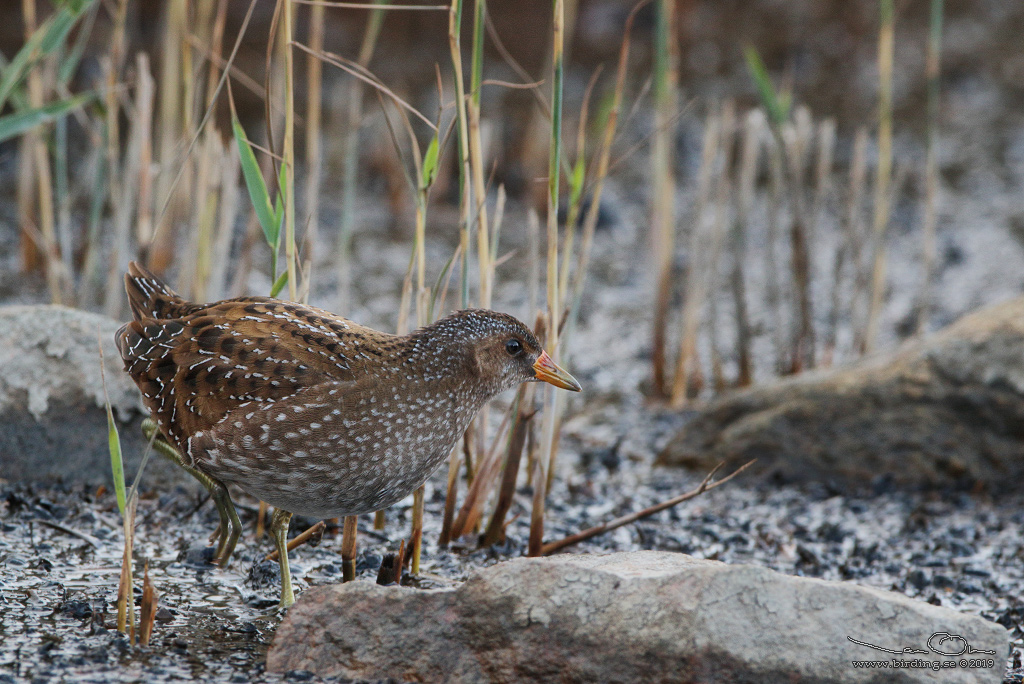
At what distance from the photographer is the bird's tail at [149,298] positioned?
12.8ft

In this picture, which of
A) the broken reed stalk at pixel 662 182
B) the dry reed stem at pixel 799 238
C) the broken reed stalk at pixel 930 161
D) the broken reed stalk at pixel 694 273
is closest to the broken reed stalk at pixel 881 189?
the broken reed stalk at pixel 930 161

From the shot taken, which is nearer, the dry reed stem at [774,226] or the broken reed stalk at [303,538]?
the broken reed stalk at [303,538]

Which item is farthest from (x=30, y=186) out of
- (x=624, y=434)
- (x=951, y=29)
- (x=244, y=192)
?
(x=951, y=29)

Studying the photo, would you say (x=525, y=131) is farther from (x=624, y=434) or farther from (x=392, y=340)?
(x=392, y=340)

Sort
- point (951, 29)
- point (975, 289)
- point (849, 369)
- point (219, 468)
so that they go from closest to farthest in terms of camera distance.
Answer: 1. point (219, 468)
2. point (849, 369)
3. point (975, 289)
4. point (951, 29)

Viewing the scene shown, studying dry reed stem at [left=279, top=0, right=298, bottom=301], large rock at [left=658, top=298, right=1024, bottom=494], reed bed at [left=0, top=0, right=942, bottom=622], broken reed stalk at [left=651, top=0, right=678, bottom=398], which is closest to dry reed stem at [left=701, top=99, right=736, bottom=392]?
reed bed at [left=0, top=0, right=942, bottom=622]

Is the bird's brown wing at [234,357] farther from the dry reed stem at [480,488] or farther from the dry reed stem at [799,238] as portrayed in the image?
the dry reed stem at [799,238]

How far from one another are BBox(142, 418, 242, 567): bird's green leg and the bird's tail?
38 centimetres

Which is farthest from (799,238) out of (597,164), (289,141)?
(289,141)

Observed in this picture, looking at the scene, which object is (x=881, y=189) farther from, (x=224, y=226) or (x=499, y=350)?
(x=224, y=226)

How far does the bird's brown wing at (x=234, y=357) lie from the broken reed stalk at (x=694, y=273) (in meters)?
3.00

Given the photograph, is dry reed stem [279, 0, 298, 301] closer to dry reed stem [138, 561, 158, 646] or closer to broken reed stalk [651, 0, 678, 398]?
dry reed stem [138, 561, 158, 646]

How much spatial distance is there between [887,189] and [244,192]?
5463 millimetres

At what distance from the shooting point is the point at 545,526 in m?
4.74
